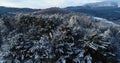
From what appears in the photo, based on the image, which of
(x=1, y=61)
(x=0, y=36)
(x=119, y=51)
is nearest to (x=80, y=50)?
(x=119, y=51)

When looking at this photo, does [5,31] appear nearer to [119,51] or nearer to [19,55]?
[19,55]

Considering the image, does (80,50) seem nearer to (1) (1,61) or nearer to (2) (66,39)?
(2) (66,39)

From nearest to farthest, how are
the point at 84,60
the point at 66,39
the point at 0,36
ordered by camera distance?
the point at 84,60 < the point at 66,39 < the point at 0,36

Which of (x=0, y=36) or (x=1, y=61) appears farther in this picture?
(x=0, y=36)

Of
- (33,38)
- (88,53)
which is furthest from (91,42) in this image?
(33,38)

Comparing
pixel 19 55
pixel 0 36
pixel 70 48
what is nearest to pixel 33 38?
pixel 19 55

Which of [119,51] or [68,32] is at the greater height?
[68,32]

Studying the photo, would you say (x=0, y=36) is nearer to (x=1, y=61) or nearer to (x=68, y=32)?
(x=1, y=61)

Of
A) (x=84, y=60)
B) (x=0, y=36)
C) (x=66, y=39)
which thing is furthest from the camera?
(x=0, y=36)

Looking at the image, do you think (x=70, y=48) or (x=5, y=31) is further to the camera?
(x=5, y=31)
